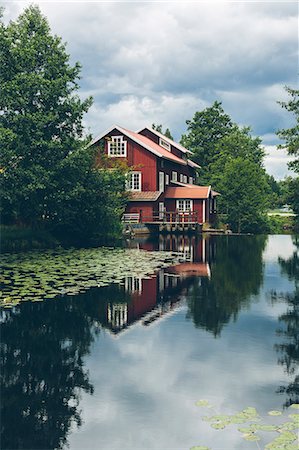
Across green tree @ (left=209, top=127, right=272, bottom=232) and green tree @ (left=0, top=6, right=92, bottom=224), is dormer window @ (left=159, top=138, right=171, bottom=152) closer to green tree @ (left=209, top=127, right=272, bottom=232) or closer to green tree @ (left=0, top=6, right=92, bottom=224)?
green tree @ (left=209, top=127, right=272, bottom=232)

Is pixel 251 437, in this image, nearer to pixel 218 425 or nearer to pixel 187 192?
pixel 218 425

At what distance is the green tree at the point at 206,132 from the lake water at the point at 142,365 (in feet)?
227

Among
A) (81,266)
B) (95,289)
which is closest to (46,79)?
(81,266)

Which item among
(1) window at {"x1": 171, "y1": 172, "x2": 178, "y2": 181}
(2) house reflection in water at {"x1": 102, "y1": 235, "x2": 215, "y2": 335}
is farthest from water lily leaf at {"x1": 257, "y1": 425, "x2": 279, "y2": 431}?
(1) window at {"x1": 171, "y1": 172, "x2": 178, "y2": 181}

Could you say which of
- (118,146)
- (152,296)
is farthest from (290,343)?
(118,146)

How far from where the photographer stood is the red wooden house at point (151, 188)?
52031mm

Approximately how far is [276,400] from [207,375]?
1448 millimetres

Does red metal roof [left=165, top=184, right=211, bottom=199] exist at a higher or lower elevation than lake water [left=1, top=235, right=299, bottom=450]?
higher

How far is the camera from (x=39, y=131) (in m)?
27.9

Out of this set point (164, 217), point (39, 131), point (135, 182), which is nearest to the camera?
point (39, 131)

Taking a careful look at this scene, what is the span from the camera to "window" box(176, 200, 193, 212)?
184 feet

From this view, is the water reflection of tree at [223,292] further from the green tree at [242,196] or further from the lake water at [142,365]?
the green tree at [242,196]

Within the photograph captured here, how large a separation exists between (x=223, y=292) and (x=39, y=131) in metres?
17.7

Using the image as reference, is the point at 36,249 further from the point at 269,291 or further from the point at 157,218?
the point at 157,218
